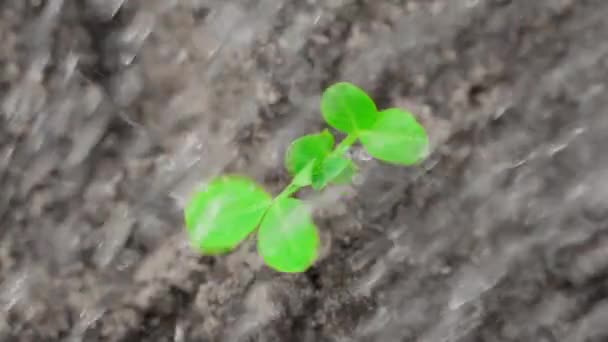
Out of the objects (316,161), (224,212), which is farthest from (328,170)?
(224,212)

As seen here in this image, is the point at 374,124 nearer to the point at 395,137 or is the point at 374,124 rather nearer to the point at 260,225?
the point at 395,137

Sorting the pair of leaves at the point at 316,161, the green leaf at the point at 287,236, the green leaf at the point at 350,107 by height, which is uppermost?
the green leaf at the point at 350,107

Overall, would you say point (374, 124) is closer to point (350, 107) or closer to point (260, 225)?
point (350, 107)

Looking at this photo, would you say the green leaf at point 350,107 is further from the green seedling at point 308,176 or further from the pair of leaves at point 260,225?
the pair of leaves at point 260,225

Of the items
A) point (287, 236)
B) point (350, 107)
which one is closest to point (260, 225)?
point (287, 236)

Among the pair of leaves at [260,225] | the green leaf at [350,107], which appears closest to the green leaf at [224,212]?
the pair of leaves at [260,225]
